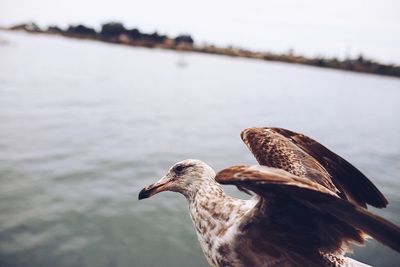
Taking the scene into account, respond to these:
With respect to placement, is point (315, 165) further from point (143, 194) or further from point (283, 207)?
point (143, 194)

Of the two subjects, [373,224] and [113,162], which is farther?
[113,162]

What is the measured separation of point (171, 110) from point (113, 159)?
26.9ft

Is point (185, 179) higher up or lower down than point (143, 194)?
higher up

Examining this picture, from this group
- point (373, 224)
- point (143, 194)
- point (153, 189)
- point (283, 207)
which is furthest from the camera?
point (153, 189)

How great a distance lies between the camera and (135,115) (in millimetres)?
14625

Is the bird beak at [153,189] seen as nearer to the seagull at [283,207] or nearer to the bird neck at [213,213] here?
the seagull at [283,207]

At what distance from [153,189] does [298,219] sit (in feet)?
4.82

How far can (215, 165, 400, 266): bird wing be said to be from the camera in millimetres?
2352

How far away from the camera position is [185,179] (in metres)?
3.67

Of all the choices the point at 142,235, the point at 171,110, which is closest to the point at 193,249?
the point at 142,235

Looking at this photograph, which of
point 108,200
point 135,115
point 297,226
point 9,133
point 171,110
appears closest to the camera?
point 297,226

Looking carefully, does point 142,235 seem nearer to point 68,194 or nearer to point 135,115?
point 68,194

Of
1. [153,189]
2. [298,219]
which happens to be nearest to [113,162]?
[153,189]

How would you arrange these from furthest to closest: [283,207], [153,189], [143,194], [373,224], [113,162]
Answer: [113,162]
[153,189]
[143,194]
[283,207]
[373,224]
